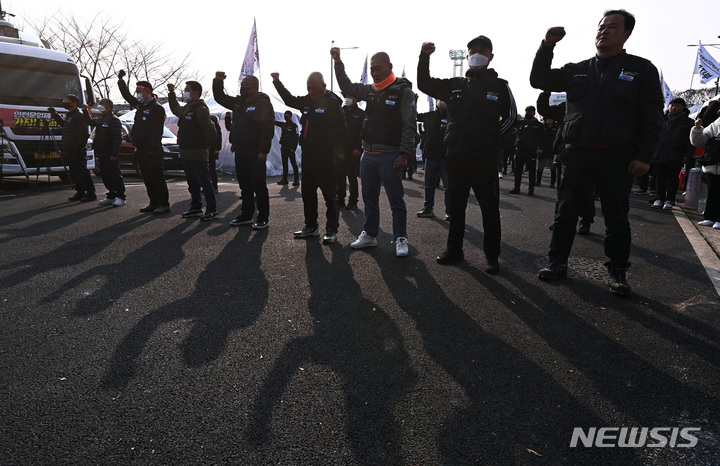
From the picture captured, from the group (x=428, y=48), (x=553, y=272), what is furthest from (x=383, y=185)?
(x=553, y=272)

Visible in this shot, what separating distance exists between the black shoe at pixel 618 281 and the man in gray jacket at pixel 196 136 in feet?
17.7

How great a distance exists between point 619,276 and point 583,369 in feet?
5.23

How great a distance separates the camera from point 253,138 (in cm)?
611

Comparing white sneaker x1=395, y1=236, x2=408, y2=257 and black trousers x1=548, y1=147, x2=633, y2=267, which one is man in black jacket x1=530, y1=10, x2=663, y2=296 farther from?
white sneaker x1=395, y1=236, x2=408, y2=257

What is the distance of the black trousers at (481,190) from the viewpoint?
4148 millimetres

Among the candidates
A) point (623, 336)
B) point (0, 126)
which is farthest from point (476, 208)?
point (0, 126)

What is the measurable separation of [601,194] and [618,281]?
2.40 feet

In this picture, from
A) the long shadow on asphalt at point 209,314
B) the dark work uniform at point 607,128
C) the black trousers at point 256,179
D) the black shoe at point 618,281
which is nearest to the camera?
the long shadow on asphalt at point 209,314

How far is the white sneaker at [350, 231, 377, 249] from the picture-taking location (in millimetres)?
5023

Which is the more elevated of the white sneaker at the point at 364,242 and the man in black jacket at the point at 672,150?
the man in black jacket at the point at 672,150
